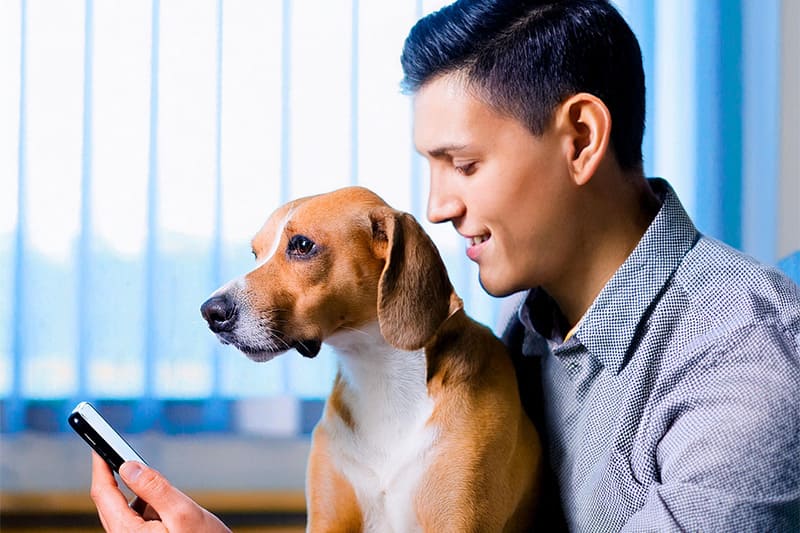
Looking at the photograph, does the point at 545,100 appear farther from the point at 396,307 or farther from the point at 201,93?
the point at 201,93

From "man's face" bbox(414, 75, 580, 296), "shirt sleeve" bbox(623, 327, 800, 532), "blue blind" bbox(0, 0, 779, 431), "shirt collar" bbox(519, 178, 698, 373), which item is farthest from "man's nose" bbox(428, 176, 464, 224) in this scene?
"blue blind" bbox(0, 0, 779, 431)

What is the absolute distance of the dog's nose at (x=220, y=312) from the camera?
123 cm

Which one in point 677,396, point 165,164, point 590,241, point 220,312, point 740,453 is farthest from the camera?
point 165,164

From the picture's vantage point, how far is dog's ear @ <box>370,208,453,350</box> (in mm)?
1235

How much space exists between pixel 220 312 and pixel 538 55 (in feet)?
1.96

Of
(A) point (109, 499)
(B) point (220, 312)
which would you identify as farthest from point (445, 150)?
(A) point (109, 499)

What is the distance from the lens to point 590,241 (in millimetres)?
1347

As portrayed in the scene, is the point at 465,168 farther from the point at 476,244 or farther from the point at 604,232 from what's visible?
the point at 604,232

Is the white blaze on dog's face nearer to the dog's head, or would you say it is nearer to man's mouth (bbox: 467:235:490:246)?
the dog's head

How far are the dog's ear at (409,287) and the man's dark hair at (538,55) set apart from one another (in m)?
0.23

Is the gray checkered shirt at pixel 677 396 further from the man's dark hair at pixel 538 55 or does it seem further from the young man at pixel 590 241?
the man's dark hair at pixel 538 55

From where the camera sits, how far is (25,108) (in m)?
2.31

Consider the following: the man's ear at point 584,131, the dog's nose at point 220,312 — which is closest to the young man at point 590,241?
the man's ear at point 584,131

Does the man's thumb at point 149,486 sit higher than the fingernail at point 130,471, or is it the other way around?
the fingernail at point 130,471
